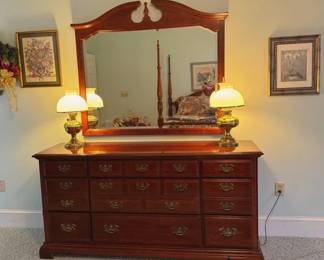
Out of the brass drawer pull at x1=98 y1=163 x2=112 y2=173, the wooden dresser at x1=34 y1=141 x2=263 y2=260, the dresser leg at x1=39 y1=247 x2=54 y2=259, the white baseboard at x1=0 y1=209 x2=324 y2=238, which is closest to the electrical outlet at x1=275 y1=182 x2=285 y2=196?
the white baseboard at x1=0 y1=209 x2=324 y2=238

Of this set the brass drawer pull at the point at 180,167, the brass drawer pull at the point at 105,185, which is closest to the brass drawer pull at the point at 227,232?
the brass drawer pull at the point at 180,167

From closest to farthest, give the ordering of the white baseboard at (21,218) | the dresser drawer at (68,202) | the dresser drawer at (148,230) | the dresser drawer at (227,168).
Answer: the dresser drawer at (227,168)
the dresser drawer at (148,230)
the dresser drawer at (68,202)
the white baseboard at (21,218)

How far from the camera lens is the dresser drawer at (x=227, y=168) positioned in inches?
93.9

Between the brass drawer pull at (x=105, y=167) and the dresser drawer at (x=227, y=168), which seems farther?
the brass drawer pull at (x=105, y=167)

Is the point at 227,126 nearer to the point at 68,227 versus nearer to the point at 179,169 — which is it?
the point at 179,169

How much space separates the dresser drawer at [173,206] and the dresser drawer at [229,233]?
13cm

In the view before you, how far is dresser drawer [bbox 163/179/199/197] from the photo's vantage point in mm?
2449

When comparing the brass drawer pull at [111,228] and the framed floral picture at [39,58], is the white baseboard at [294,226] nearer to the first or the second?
the brass drawer pull at [111,228]

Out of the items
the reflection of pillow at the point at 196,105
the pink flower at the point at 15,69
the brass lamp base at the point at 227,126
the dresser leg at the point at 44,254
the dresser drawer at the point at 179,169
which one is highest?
the pink flower at the point at 15,69

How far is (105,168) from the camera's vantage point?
99.4 inches

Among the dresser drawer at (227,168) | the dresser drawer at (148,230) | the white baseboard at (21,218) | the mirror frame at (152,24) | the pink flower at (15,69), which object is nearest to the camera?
the dresser drawer at (227,168)

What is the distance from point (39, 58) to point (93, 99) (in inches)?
24.2

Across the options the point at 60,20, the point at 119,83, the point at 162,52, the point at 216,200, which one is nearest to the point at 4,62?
the point at 60,20

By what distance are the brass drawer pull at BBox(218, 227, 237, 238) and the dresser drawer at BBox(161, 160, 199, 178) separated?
446 millimetres
